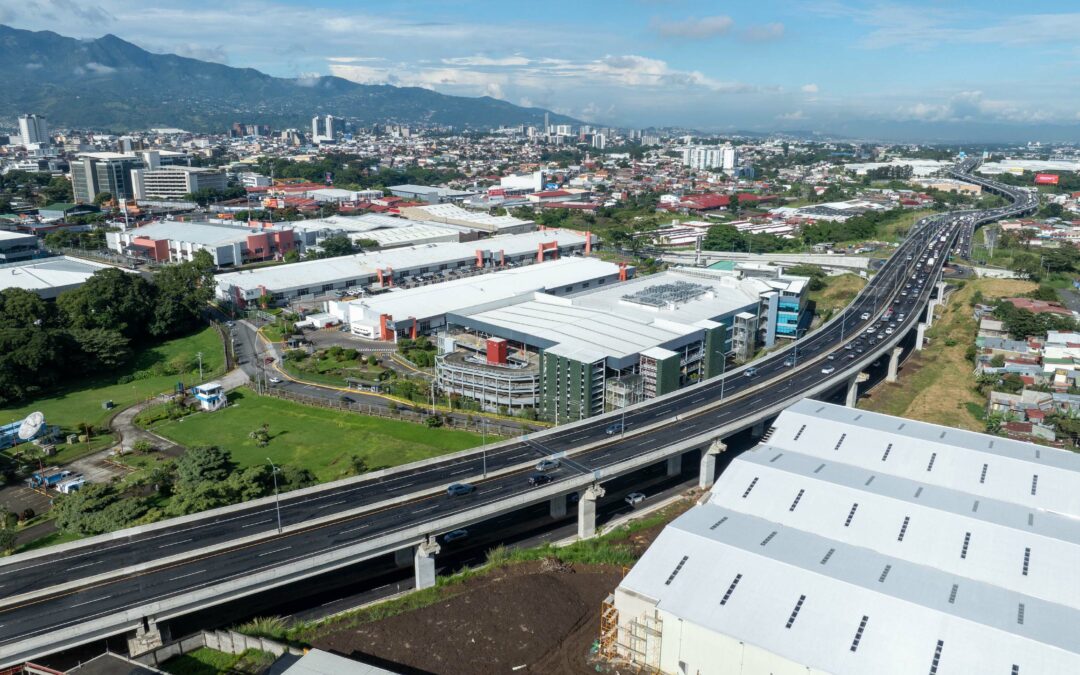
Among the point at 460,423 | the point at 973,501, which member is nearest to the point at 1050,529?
the point at 973,501

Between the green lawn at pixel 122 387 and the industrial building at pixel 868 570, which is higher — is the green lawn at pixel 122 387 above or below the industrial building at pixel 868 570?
below

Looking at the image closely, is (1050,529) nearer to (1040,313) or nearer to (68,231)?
(1040,313)

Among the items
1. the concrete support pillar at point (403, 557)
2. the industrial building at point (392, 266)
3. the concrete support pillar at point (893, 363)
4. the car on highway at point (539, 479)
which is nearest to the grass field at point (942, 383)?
the concrete support pillar at point (893, 363)

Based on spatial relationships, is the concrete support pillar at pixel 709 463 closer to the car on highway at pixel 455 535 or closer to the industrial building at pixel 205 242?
the car on highway at pixel 455 535

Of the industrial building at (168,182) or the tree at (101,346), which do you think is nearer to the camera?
the tree at (101,346)

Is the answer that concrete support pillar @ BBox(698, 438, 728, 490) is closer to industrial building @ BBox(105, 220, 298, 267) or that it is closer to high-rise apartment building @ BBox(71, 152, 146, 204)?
industrial building @ BBox(105, 220, 298, 267)

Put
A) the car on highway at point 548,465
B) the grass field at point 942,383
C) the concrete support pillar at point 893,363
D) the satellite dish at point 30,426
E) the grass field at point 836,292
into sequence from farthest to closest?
the grass field at point 836,292
the concrete support pillar at point 893,363
the grass field at point 942,383
the satellite dish at point 30,426
the car on highway at point 548,465

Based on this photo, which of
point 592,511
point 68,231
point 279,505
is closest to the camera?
point 279,505
